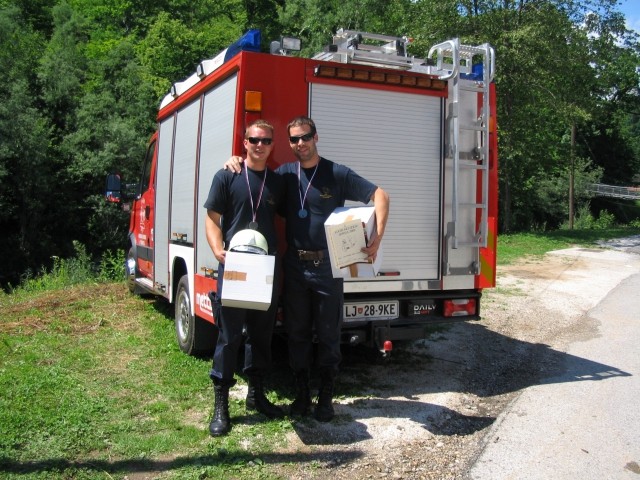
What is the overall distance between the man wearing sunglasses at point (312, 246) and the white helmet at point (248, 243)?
1.35ft

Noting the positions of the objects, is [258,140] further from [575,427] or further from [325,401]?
[575,427]

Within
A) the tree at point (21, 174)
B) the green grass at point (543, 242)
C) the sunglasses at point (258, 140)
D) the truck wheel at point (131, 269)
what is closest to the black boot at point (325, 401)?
the sunglasses at point (258, 140)

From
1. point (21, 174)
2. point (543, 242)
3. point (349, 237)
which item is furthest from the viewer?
point (21, 174)

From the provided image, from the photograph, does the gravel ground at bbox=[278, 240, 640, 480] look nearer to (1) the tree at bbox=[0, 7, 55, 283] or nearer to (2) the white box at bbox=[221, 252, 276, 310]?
(2) the white box at bbox=[221, 252, 276, 310]

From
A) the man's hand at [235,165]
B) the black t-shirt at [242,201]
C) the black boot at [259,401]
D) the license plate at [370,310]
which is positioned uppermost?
the man's hand at [235,165]

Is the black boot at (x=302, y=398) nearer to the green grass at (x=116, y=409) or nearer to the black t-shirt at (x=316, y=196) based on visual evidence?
the green grass at (x=116, y=409)

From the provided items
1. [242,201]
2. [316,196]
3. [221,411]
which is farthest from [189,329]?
[316,196]

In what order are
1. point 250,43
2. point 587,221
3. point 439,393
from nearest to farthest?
point 250,43 → point 439,393 → point 587,221

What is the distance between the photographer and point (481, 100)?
5.63m

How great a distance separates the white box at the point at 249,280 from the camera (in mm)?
3904

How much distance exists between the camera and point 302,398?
A: 456 centimetres

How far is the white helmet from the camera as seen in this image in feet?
12.9

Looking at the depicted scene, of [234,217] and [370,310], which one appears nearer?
[234,217]

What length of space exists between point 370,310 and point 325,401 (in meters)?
1.00
